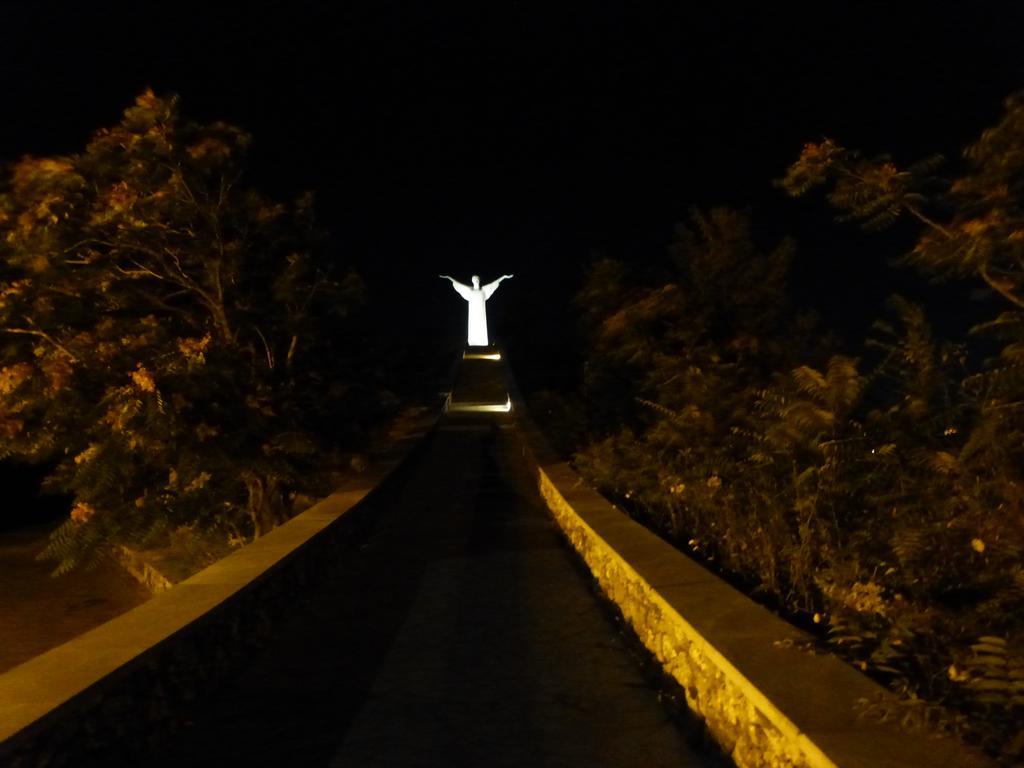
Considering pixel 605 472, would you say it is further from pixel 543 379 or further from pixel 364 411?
pixel 543 379

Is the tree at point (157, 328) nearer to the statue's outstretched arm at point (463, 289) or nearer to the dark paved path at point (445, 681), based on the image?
the dark paved path at point (445, 681)

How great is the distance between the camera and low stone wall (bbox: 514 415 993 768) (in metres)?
3.68

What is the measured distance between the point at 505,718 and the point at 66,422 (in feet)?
25.5

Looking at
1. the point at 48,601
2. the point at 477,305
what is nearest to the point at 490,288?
the point at 477,305

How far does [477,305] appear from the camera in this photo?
191ft

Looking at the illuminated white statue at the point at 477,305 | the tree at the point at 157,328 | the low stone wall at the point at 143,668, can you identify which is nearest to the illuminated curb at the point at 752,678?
the low stone wall at the point at 143,668

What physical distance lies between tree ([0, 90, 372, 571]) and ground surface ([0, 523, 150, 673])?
94cm

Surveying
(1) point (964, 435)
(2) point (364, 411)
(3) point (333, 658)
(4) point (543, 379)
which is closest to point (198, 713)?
(3) point (333, 658)

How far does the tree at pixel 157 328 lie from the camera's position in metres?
11.1

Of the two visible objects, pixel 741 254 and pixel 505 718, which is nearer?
pixel 505 718

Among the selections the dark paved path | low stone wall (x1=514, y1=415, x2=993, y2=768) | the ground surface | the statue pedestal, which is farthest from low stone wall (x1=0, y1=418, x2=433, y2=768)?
the statue pedestal

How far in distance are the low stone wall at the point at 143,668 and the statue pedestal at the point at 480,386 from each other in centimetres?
2325

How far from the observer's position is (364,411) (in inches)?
568

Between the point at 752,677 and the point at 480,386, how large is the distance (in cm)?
3334
